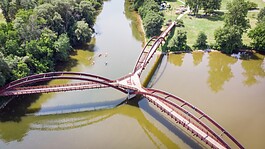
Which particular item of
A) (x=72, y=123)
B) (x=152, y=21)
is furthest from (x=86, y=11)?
(x=72, y=123)

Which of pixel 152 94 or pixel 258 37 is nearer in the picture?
pixel 152 94

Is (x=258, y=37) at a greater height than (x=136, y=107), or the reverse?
(x=258, y=37)

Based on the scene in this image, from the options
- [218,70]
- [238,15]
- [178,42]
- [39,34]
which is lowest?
[218,70]

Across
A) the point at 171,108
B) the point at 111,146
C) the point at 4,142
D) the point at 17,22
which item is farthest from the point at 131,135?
the point at 17,22

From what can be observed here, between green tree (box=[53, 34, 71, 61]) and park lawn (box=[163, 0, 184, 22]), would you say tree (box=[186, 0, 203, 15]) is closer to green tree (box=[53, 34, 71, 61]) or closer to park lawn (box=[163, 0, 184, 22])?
park lawn (box=[163, 0, 184, 22])

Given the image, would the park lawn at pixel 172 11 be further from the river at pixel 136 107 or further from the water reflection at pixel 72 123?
the water reflection at pixel 72 123

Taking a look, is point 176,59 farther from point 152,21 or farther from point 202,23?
point 202,23

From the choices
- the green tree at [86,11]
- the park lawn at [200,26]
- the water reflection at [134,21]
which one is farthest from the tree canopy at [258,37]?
the green tree at [86,11]

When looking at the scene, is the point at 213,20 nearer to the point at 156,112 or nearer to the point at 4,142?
the point at 156,112
